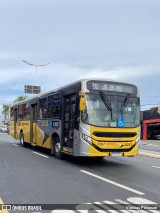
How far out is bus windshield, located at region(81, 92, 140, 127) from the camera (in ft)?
41.4

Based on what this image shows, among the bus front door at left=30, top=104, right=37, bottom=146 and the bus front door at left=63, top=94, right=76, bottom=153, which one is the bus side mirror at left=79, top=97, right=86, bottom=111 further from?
the bus front door at left=30, top=104, right=37, bottom=146

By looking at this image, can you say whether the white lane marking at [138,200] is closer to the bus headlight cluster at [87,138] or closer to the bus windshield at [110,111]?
the bus headlight cluster at [87,138]

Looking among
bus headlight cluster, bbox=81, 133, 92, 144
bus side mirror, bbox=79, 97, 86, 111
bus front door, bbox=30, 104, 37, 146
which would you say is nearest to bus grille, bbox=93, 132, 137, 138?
bus headlight cluster, bbox=81, 133, 92, 144

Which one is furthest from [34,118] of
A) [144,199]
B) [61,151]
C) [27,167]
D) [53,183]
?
[144,199]

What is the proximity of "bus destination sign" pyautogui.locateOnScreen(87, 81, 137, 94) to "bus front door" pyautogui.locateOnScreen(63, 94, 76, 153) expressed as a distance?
0.90m

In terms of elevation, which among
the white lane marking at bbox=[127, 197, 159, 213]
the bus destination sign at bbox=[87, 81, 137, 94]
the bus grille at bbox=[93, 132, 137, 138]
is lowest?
the white lane marking at bbox=[127, 197, 159, 213]

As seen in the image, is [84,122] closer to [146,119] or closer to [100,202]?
[100,202]

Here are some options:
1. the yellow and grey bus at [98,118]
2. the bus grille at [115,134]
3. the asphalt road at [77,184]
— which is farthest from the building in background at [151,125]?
the asphalt road at [77,184]

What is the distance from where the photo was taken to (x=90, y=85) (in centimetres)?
1290

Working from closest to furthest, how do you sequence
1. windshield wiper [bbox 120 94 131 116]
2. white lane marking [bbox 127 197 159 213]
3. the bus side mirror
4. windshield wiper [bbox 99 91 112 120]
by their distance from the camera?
1. white lane marking [bbox 127 197 159 213]
2. the bus side mirror
3. windshield wiper [bbox 99 91 112 120]
4. windshield wiper [bbox 120 94 131 116]

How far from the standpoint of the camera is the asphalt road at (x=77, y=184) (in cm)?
766

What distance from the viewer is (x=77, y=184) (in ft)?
31.0

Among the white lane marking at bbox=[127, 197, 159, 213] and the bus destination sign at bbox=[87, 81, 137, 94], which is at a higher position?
the bus destination sign at bbox=[87, 81, 137, 94]

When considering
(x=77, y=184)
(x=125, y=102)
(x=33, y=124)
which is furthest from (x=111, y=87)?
(x=33, y=124)
